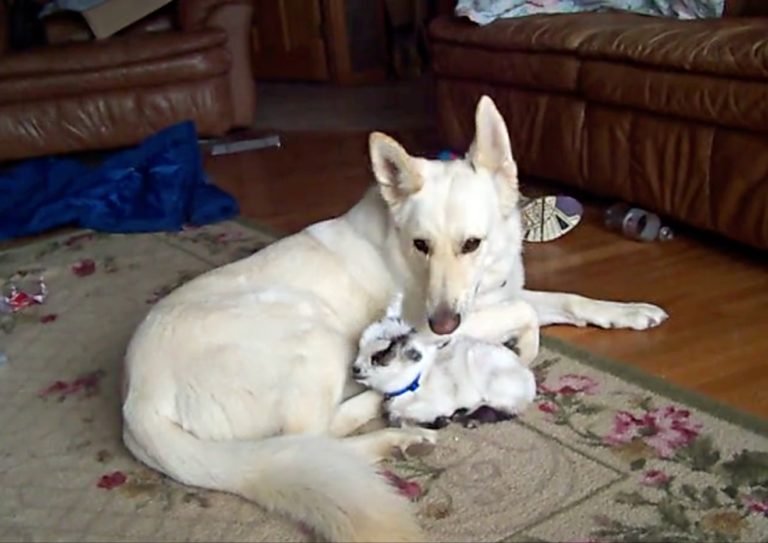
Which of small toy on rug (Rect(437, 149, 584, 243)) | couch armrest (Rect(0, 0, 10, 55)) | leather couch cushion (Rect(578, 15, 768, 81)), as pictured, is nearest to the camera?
leather couch cushion (Rect(578, 15, 768, 81))

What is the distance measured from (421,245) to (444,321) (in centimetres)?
18

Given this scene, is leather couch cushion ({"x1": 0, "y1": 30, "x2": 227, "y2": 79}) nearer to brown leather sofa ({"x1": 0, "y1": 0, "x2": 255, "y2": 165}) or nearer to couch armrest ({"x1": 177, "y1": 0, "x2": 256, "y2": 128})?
brown leather sofa ({"x1": 0, "y1": 0, "x2": 255, "y2": 165})

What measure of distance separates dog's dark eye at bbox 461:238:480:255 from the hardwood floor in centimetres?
44

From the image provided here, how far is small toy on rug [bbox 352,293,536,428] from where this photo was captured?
178 cm

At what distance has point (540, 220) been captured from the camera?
2.96 meters

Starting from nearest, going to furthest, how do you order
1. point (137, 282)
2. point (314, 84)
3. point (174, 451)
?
point (174, 451), point (137, 282), point (314, 84)

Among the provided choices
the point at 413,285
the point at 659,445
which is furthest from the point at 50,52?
the point at 659,445

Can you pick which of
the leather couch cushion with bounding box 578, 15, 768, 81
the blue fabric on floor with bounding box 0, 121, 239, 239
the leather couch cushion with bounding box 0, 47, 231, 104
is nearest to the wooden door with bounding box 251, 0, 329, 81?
the leather couch cushion with bounding box 0, 47, 231, 104

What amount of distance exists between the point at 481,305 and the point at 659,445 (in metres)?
0.48

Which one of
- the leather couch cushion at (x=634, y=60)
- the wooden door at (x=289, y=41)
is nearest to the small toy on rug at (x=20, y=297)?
the leather couch cushion at (x=634, y=60)

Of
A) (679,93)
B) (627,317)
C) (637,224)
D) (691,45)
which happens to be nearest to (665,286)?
(627,317)

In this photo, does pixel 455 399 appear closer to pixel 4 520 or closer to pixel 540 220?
pixel 4 520

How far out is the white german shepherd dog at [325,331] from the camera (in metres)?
1.47

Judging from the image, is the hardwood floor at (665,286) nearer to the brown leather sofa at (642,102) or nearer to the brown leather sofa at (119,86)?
the brown leather sofa at (642,102)
